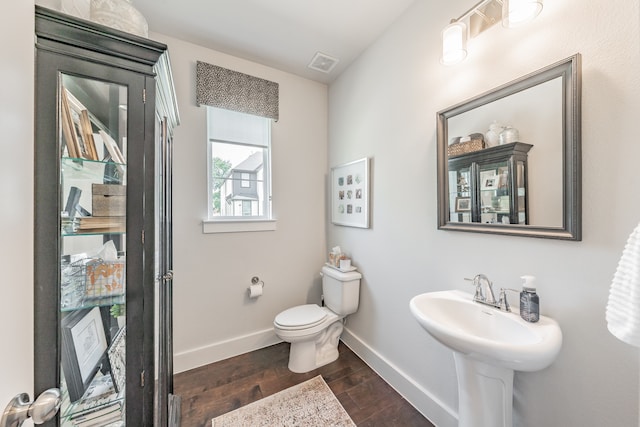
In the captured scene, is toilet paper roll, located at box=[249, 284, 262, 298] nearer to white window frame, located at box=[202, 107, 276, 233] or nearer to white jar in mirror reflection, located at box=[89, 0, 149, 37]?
white window frame, located at box=[202, 107, 276, 233]

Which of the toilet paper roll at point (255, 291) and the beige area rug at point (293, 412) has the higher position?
the toilet paper roll at point (255, 291)

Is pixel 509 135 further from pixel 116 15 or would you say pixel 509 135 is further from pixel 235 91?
pixel 235 91

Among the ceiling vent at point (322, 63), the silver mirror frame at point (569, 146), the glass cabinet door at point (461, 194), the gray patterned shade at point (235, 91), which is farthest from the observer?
the ceiling vent at point (322, 63)

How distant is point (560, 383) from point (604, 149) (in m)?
0.92

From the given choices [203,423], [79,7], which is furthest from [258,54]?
[203,423]

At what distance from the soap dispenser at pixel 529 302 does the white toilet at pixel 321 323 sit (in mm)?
1205

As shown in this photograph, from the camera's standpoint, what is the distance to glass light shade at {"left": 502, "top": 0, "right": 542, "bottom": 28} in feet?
3.04

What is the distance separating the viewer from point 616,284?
0.64m

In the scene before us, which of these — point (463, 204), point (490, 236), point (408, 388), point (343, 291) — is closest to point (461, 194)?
point (463, 204)

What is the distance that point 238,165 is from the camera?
86.8 inches

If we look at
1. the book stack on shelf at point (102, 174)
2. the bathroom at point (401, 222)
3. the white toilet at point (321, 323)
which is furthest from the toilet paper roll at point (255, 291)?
the book stack on shelf at point (102, 174)

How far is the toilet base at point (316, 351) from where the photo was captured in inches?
74.4

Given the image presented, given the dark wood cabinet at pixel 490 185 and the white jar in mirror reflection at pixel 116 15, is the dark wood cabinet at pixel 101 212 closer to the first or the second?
the white jar in mirror reflection at pixel 116 15

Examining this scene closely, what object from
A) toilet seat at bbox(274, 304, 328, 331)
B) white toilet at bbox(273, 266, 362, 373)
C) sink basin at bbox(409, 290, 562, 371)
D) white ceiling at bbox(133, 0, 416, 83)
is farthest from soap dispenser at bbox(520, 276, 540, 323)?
white ceiling at bbox(133, 0, 416, 83)
